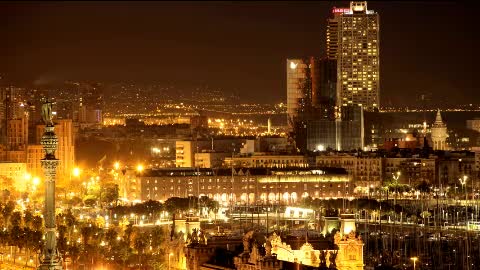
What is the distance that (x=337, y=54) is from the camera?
502 ft

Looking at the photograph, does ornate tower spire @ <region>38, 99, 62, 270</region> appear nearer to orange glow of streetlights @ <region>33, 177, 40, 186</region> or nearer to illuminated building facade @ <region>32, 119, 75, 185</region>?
orange glow of streetlights @ <region>33, 177, 40, 186</region>

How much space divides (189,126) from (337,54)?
46.8m

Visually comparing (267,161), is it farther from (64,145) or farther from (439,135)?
(439,135)

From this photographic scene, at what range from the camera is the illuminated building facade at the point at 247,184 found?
103 meters

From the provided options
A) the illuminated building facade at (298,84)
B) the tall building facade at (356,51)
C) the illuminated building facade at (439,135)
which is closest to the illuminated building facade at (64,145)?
the illuminated building facade at (298,84)

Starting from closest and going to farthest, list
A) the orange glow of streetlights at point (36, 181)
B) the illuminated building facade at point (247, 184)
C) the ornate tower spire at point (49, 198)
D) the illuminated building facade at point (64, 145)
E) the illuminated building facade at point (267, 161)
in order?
the ornate tower spire at point (49, 198)
the illuminated building facade at point (247, 184)
the orange glow of streetlights at point (36, 181)
the illuminated building facade at point (64, 145)
the illuminated building facade at point (267, 161)

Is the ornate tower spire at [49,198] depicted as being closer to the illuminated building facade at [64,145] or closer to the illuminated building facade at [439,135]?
the illuminated building facade at [64,145]

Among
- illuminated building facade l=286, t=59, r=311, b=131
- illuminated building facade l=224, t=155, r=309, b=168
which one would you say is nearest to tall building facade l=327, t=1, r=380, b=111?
illuminated building facade l=286, t=59, r=311, b=131

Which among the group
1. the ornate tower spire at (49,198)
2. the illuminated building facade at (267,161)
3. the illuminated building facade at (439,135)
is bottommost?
the ornate tower spire at (49,198)

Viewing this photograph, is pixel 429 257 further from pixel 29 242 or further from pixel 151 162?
pixel 151 162

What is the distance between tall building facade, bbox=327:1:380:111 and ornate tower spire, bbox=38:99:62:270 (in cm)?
12019

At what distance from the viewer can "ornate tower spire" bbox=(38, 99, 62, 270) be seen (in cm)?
3161

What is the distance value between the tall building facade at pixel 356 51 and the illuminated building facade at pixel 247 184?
43.3 m

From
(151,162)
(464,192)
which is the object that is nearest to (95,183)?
(464,192)
